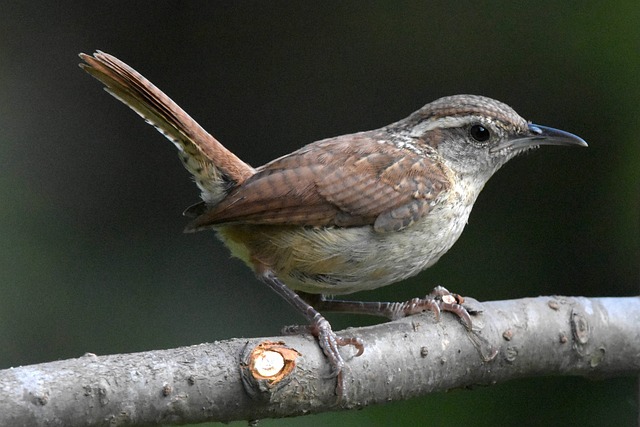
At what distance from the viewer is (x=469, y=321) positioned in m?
3.17

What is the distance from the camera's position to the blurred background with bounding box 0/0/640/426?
14.2 feet

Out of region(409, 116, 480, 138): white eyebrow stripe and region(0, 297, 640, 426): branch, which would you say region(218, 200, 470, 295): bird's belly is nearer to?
region(0, 297, 640, 426): branch

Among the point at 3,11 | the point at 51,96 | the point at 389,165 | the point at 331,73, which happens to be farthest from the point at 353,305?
the point at 3,11

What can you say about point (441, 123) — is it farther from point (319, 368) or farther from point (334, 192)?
point (319, 368)

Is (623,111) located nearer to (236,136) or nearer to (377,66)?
(377,66)

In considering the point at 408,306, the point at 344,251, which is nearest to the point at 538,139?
the point at 408,306

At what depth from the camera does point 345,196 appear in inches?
128

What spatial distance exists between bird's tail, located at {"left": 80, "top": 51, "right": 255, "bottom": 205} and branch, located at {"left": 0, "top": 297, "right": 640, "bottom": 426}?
881 mm

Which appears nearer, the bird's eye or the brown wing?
the brown wing

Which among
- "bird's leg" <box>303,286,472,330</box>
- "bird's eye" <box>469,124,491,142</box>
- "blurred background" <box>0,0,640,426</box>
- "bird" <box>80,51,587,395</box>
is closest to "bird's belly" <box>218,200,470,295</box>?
"bird" <box>80,51,587,395</box>

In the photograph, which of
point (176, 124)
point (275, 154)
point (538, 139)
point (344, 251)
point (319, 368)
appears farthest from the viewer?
point (275, 154)

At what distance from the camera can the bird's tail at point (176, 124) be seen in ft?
10.5

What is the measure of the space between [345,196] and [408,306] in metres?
0.51

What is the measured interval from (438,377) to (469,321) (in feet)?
0.85
